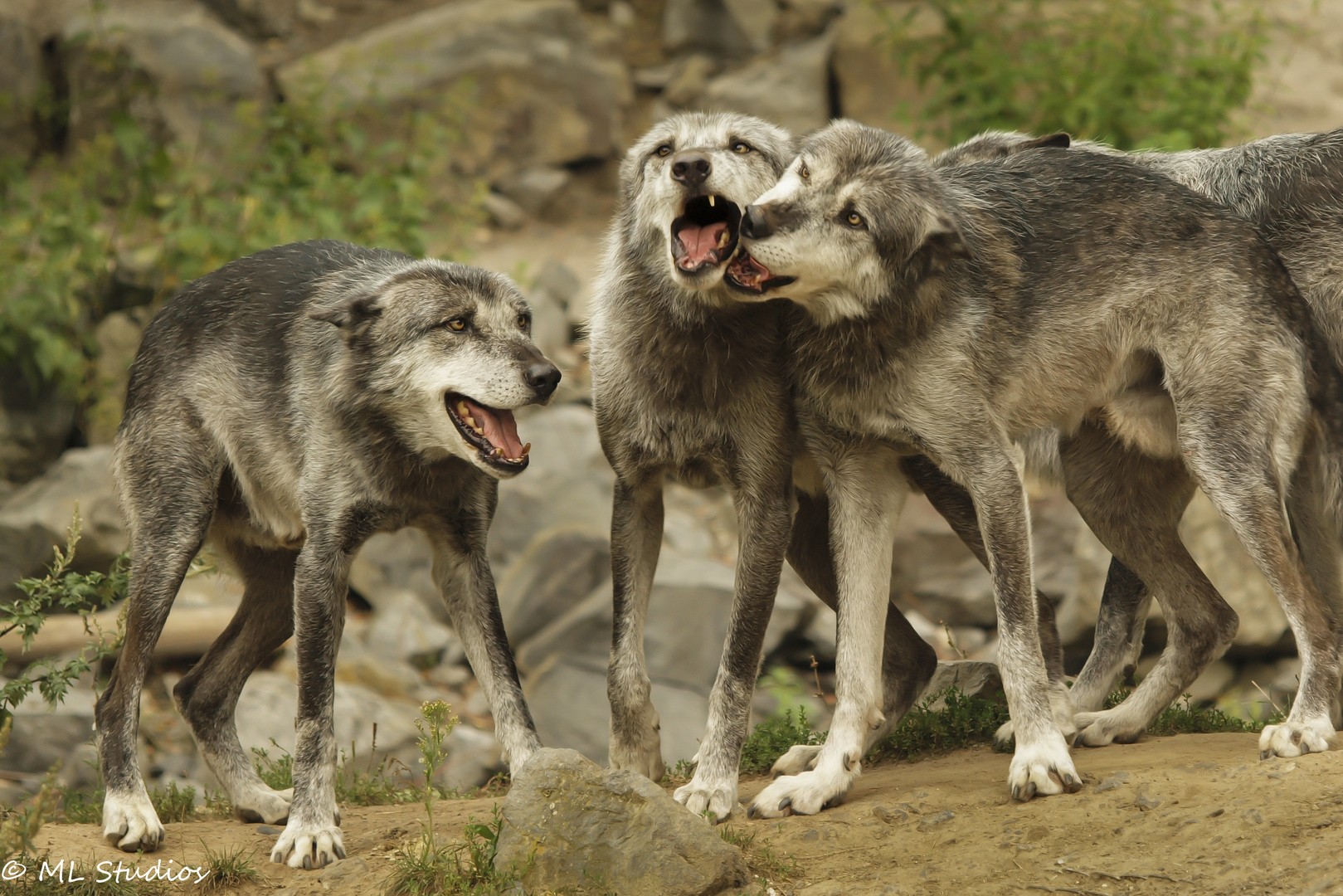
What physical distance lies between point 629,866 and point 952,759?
1.80m

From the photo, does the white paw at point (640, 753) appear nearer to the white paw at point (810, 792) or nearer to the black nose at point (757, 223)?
the white paw at point (810, 792)

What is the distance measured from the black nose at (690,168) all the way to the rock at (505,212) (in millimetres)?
9859

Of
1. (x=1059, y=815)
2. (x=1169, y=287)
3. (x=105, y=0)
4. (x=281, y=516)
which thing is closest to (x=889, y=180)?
(x=1169, y=287)

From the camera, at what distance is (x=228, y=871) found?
4348 millimetres

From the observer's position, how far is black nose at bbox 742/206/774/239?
4363mm

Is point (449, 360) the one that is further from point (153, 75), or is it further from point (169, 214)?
point (153, 75)

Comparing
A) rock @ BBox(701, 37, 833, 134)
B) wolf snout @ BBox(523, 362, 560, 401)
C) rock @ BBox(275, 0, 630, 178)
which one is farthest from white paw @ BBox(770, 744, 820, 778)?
rock @ BBox(701, 37, 833, 134)

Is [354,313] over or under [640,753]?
over

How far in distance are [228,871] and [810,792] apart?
1987 mm

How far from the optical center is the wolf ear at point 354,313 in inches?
195

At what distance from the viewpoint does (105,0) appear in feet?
44.2

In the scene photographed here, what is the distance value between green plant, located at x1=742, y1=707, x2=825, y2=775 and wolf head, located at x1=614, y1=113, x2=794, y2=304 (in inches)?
81.5

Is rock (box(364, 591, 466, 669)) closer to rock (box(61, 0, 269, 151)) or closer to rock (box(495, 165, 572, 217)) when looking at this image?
rock (box(61, 0, 269, 151))

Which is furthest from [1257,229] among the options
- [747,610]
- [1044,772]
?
[747,610]
